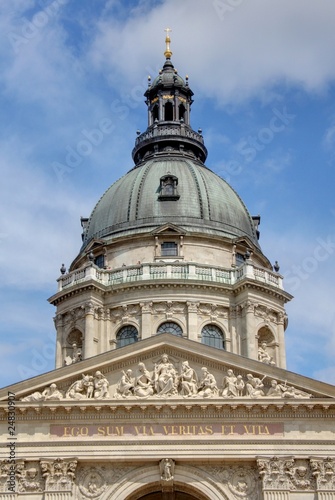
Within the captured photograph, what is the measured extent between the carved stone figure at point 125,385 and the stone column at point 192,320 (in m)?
13.5

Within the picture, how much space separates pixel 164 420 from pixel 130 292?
17015mm

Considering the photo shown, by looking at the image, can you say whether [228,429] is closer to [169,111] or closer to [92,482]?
[92,482]

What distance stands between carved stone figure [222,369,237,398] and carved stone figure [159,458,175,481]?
344cm

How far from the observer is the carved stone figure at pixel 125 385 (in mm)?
38406

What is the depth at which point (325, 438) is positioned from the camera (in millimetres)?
37531

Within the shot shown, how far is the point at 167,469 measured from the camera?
1463 inches

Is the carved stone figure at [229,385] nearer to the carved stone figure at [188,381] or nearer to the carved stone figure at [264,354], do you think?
the carved stone figure at [188,381]

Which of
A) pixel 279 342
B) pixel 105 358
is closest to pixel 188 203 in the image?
pixel 279 342

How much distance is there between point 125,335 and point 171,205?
31.0 ft

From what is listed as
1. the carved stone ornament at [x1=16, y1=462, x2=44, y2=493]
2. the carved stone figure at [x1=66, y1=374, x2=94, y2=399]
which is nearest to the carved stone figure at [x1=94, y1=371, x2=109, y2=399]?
the carved stone figure at [x1=66, y1=374, x2=94, y2=399]

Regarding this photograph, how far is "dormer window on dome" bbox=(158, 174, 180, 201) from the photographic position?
5897 cm

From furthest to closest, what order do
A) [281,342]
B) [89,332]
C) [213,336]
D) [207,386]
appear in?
[281,342] → [213,336] → [89,332] → [207,386]

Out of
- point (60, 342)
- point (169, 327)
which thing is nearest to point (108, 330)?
point (60, 342)

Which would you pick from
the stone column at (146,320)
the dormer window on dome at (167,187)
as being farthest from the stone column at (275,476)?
the dormer window on dome at (167,187)
